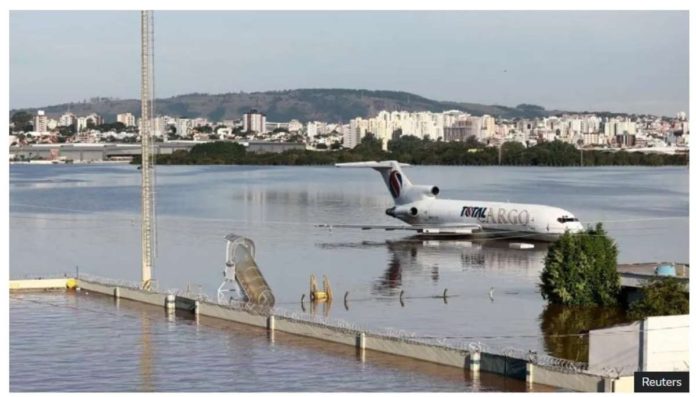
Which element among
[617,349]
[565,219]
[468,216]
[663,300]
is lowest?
[617,349]

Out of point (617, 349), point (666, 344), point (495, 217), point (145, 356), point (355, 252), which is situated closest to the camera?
point (666, 344)

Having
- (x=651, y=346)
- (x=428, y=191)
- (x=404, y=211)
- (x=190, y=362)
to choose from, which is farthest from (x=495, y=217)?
(x=651, y=346)

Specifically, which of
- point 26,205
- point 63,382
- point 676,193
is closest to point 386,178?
point 63,382

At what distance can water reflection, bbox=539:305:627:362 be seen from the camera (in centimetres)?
4038

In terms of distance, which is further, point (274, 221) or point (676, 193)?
point (676, 193)

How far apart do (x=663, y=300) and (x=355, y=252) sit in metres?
33.4

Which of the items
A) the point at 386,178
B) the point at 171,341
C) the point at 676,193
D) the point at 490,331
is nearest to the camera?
the point at 171,341

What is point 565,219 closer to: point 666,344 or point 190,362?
point 190,362

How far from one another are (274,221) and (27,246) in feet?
85.8

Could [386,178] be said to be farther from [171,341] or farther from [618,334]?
[618,334]

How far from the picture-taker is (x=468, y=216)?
7544cm

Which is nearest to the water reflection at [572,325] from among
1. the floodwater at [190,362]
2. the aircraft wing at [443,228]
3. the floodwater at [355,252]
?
the floodwater at [355,252]

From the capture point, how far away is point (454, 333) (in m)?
43.6

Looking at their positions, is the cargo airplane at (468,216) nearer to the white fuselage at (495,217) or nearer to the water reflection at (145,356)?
the white fuselage at (495,217)
